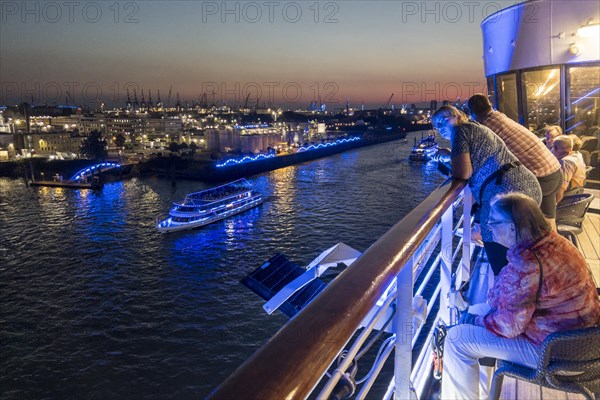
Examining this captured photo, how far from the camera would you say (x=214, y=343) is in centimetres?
1221

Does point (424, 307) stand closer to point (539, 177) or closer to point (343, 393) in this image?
point (343, 393)

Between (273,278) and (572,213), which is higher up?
(572,213)

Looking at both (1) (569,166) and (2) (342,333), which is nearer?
(2) (342,333)

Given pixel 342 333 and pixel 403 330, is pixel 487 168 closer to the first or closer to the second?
pixel 403 330

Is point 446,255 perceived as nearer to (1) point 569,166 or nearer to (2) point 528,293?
(2) point 528,293

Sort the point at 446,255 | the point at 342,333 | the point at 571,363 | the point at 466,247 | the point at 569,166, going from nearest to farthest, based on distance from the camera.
A: 1. the point at 342,333
2. the point at 571,363
3. the point at 446,255
4. the point at 466,247
5. the point at 569,166

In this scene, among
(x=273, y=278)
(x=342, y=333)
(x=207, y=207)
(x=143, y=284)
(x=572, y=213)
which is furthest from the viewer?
(x=207, y=207)

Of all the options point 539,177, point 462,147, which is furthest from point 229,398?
point 539,177

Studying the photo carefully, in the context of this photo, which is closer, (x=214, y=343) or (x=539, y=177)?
(x=539, y=177)

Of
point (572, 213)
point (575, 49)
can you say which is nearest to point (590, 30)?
point (575, 49)

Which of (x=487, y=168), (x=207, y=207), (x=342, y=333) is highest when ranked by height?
(x=487, y=168)

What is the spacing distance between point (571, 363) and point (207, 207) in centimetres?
2570

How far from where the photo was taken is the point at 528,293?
1.20m

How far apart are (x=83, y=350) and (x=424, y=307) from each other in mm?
13700
